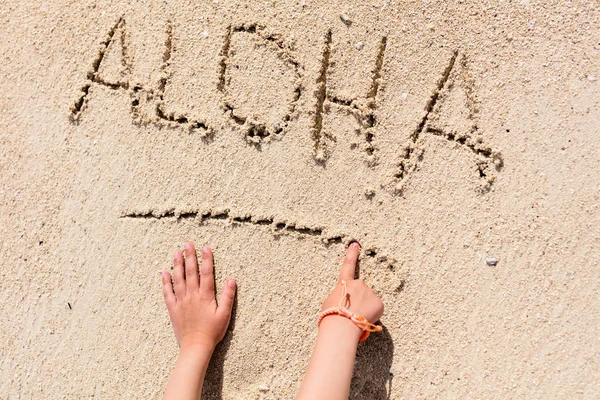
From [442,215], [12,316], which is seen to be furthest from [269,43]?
[12,316]

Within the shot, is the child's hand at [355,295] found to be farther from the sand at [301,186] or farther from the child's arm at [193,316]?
the child's arm at [193,316]

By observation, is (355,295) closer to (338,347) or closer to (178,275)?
(338,347)

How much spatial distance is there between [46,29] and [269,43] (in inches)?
33.7

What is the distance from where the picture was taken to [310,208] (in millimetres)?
1606

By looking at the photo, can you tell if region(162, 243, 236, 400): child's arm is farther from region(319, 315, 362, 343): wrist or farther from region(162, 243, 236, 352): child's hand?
region(319, 315, 362, 343): wrist

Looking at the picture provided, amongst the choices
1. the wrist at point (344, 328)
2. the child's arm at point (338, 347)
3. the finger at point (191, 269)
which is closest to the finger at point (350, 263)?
the child's arm at point (338, 347)

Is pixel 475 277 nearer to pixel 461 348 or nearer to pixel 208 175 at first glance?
pixel 461 348

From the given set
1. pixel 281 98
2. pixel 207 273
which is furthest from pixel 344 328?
pixel 281 98

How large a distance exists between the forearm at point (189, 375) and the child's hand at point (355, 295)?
0.46 m

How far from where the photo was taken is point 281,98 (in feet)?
5.32

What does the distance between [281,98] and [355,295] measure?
72 cm

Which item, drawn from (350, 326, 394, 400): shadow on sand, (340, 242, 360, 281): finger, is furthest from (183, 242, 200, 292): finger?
(350, 326, 394, 400): shadow on sand

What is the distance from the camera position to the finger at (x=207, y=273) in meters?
1.63

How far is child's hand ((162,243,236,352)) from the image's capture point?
1.59 metres
